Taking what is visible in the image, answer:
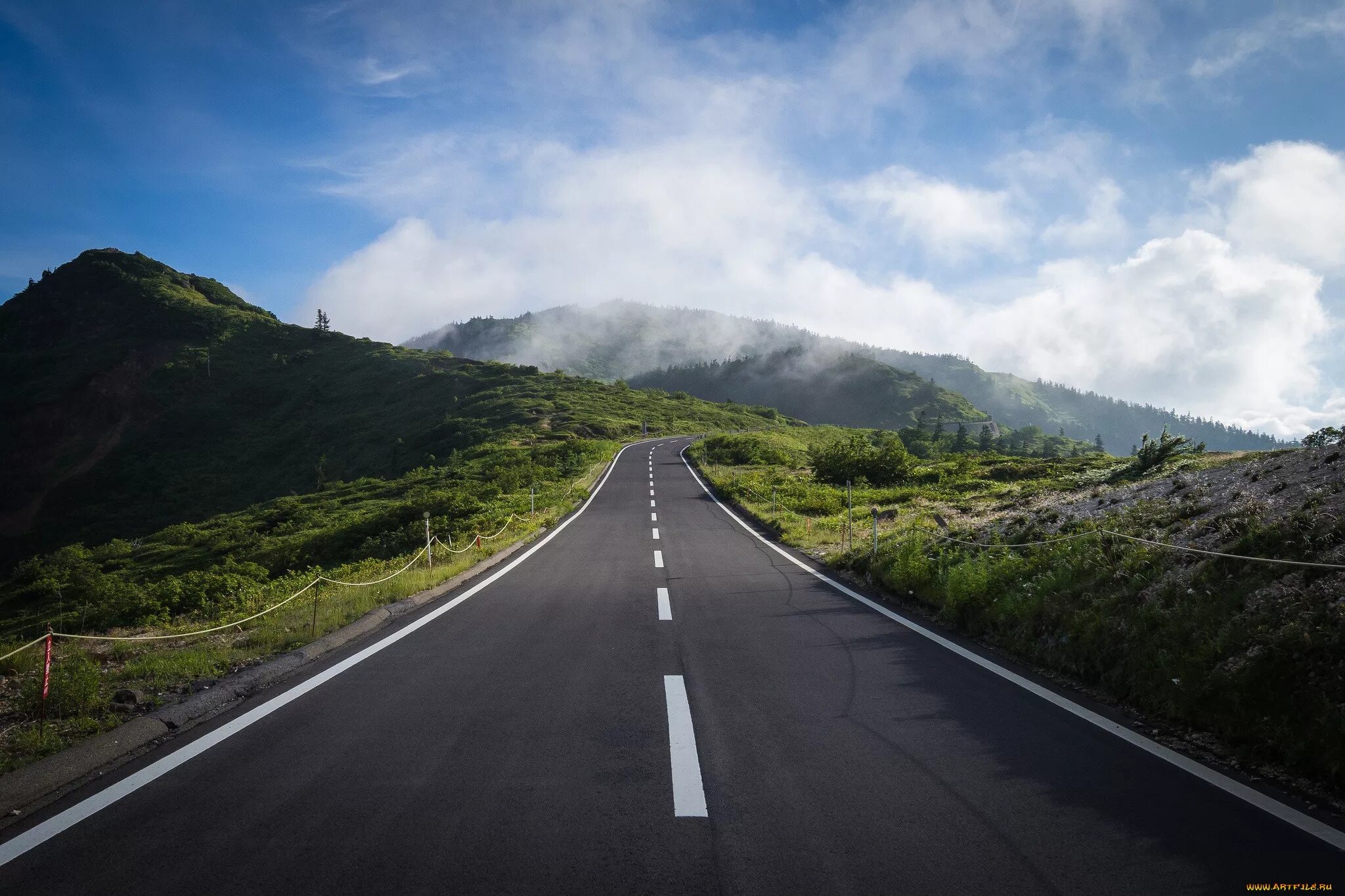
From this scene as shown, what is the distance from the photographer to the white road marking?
346 centimetres

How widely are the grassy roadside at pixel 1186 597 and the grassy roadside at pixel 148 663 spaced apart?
7.33 metres

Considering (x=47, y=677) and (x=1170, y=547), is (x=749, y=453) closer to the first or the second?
(x=1170, y=547)

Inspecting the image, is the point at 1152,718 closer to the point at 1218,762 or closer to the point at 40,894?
the point at 1218,762

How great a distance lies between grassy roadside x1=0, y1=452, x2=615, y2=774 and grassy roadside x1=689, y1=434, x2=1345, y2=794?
24.0 ft

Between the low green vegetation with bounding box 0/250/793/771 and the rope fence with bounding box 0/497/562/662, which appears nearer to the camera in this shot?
the rope fence with bounding box 0/497/562/662

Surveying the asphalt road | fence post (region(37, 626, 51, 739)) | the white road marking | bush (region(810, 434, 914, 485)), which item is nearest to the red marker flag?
fence post (region(37, 626, 51, 739))

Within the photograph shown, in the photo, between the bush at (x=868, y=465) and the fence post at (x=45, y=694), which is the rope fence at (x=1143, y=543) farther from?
the bush at (x=868, y=465)

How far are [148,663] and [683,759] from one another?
18.1ft

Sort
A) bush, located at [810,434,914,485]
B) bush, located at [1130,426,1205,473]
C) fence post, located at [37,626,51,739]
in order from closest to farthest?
fence post, located at [37,626,51,739] < bush, located at [1130,426,1205,473] < bush, located at [810,434,914,485]

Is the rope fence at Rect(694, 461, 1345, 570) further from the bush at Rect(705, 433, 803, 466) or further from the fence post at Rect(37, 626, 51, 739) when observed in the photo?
the bush at Rect(705, 433, 803, 466)

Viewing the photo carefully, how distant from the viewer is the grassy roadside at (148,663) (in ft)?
15.1

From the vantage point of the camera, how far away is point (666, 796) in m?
3.58

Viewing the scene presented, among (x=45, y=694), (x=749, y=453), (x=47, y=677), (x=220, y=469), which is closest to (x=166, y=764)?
(x=45, y=694)

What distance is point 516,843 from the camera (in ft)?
10.1
